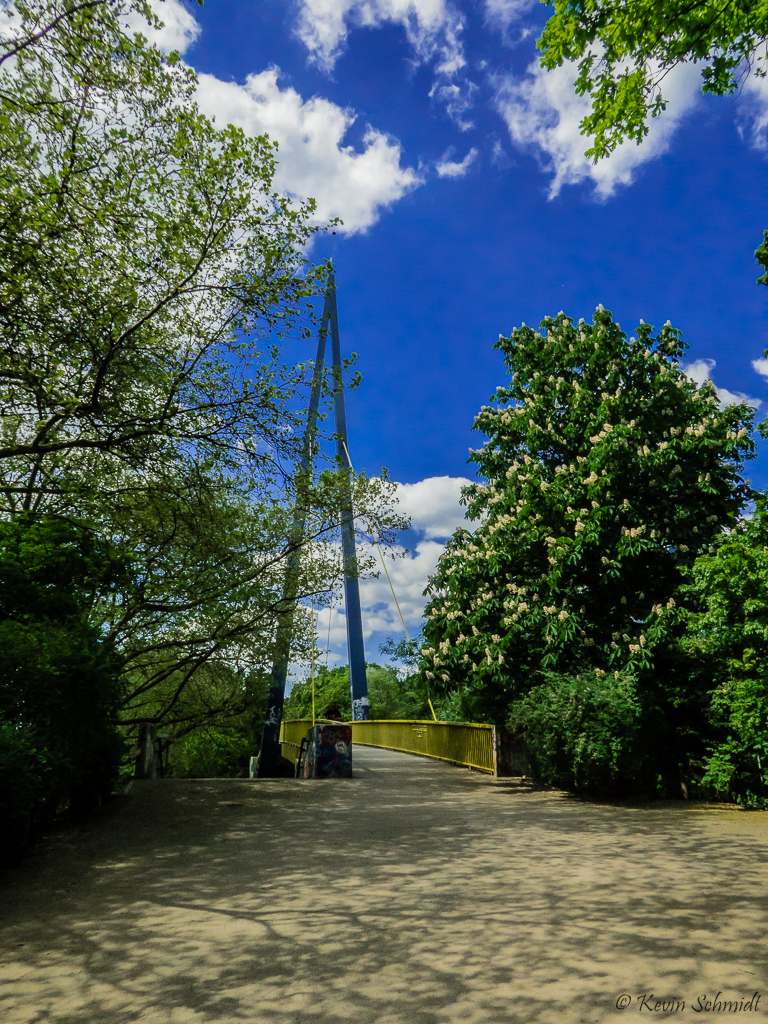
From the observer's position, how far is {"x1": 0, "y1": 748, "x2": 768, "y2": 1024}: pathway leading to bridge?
3.39 m

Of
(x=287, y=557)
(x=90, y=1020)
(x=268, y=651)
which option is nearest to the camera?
(x=90, y=1020)

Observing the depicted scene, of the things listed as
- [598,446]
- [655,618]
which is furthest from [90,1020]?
[598,446]

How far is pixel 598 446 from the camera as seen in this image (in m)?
11.9

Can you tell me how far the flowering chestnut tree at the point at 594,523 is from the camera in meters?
11.6

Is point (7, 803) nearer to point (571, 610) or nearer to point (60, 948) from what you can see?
point (60, 948)

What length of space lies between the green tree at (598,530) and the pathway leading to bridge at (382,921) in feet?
11.6

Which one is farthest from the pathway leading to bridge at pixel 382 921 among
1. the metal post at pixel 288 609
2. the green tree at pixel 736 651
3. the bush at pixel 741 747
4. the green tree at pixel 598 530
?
the metal post at pixel 288 609

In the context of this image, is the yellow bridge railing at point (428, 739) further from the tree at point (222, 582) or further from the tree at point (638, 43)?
the tree at point (638, 43)

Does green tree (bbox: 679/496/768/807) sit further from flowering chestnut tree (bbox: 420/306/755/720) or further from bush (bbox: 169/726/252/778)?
bush (bbox: 169/726/252/778)

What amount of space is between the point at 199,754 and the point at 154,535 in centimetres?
1967

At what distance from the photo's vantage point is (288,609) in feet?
48.3

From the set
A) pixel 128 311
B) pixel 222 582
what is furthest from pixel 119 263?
pixel 222 582

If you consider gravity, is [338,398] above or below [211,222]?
above

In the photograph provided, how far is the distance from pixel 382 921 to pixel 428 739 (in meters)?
15.3
